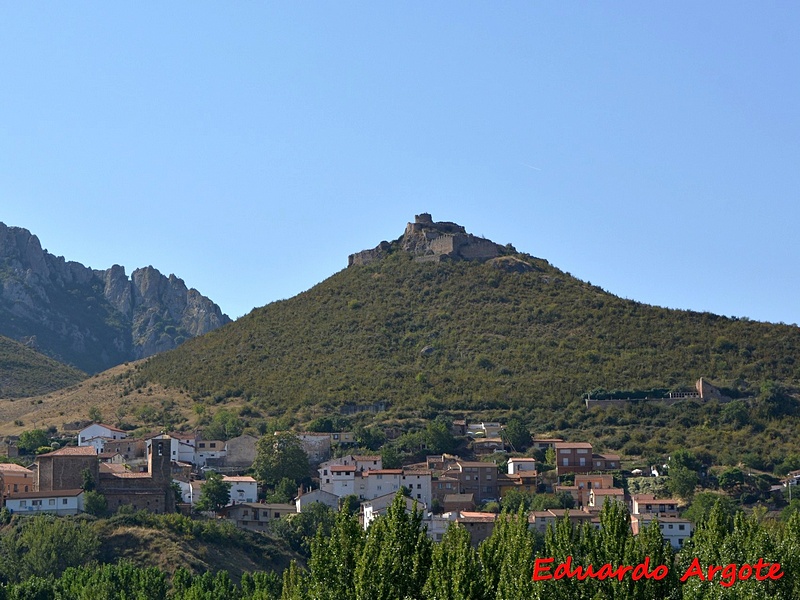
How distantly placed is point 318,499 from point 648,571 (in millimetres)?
45586

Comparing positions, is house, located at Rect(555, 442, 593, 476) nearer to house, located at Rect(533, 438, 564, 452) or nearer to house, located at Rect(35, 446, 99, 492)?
house, located at Rect(533, 438, 564, 452)

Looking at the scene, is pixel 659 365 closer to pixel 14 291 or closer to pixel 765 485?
pixel 765 485

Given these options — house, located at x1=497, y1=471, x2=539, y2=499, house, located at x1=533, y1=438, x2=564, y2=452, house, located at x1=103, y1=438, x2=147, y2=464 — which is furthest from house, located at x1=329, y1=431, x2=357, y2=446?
house, located at x1=103, y1=438, x2=147, y2=464

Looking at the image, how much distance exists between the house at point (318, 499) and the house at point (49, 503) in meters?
12.1

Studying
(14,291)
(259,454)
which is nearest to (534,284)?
(259,454)

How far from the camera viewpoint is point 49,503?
7350cm

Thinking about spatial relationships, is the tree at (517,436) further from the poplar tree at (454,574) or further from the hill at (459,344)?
the poplar tree at (454,574)

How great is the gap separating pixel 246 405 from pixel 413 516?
208 ft

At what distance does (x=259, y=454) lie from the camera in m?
86.7

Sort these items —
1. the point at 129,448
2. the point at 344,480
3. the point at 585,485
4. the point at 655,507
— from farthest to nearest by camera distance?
the point at 129,448 → the point at 344,480 → the point at 585,485 → the point at 655,507

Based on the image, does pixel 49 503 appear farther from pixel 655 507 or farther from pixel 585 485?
pixel 655 507

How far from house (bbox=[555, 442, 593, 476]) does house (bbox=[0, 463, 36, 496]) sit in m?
29.2

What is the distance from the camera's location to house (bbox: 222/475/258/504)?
82.1 m

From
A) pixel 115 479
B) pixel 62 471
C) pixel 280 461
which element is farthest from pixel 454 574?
pixel 280 461
